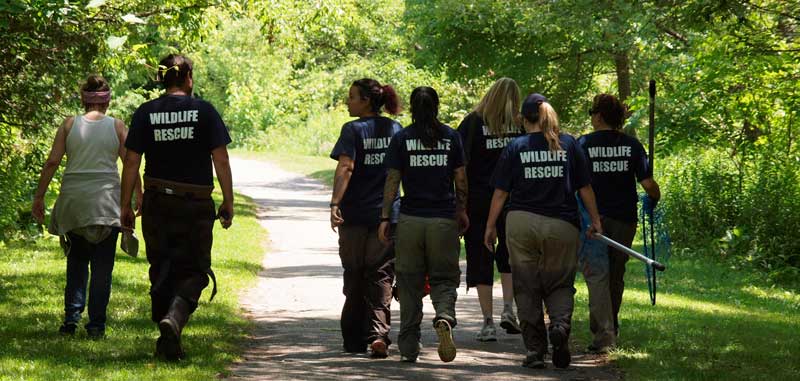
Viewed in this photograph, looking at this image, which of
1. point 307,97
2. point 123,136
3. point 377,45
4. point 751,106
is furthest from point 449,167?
point 307,97

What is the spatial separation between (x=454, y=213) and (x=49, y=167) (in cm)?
276

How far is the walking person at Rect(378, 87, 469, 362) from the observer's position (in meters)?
8.45

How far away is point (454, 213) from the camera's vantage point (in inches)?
337

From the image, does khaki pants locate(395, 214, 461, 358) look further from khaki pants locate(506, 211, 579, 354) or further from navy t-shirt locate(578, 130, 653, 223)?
navy t-shirt locate(578, 130, 653, 223)

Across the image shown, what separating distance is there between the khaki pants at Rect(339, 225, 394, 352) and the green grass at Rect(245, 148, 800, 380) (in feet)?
5.32

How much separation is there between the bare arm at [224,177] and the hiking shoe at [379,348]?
1.28 meters

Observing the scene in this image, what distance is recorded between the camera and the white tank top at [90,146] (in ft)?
29.2

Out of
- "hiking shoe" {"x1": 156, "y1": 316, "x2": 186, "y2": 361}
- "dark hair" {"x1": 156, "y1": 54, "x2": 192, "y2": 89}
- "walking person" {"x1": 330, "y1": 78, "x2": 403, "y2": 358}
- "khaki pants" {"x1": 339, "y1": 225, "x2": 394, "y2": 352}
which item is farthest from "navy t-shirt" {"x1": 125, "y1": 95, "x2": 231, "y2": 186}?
"khaki pants" {"x1": 339, "y1": 225, "x2": 394, "y2": 352}

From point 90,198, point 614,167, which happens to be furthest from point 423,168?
point 90,198

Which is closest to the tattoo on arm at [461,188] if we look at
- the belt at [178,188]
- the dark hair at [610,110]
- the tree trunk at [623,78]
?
the dark hair at [610,110]

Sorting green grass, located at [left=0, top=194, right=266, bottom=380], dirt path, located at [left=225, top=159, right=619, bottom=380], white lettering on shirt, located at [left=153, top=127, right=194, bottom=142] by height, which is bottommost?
dirt path, located at [left=225, top=159, right=619, bottom=380]

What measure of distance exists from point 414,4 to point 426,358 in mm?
15594

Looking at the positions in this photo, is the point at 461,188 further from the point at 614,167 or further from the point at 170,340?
the point at 170,340

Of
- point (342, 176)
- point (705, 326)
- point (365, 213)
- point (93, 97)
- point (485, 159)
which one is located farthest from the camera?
point (705, 326)
